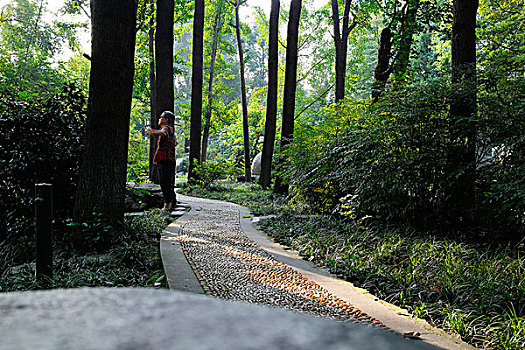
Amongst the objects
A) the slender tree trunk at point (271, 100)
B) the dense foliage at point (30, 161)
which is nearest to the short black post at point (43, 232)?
the dense foliage at point (30, 161)

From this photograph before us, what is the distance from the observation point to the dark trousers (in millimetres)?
8070

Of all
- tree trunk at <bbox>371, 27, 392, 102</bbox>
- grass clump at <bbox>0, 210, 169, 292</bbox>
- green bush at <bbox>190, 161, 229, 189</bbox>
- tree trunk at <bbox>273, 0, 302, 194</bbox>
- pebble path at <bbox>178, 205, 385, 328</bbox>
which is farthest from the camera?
green bush at <bbox>190, 161, 229, 189</bbox>

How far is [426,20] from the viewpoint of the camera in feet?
29.1

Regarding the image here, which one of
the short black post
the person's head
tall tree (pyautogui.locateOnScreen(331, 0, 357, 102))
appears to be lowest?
the short black post

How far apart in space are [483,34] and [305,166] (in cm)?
660

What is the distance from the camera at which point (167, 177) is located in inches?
Result: 319

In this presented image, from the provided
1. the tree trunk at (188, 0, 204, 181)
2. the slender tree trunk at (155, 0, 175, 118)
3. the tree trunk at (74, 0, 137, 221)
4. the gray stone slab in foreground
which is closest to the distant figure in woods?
the slender tree trunk at (155, 0, 175, 118)

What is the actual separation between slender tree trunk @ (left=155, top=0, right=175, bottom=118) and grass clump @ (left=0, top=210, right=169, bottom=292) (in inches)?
197

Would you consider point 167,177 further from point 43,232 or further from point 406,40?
point 406,40

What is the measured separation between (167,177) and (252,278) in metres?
4.93

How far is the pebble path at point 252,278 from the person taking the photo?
3.01 meters

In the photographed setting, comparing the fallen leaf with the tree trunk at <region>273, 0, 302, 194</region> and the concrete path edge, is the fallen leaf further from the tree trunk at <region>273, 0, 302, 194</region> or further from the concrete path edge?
the tree trunk at <region>273, 0, 302, 194</region>

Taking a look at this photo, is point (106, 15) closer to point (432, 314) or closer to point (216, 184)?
point (432, 314)

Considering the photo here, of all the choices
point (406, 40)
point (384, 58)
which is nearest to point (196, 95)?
point (384, 58)
